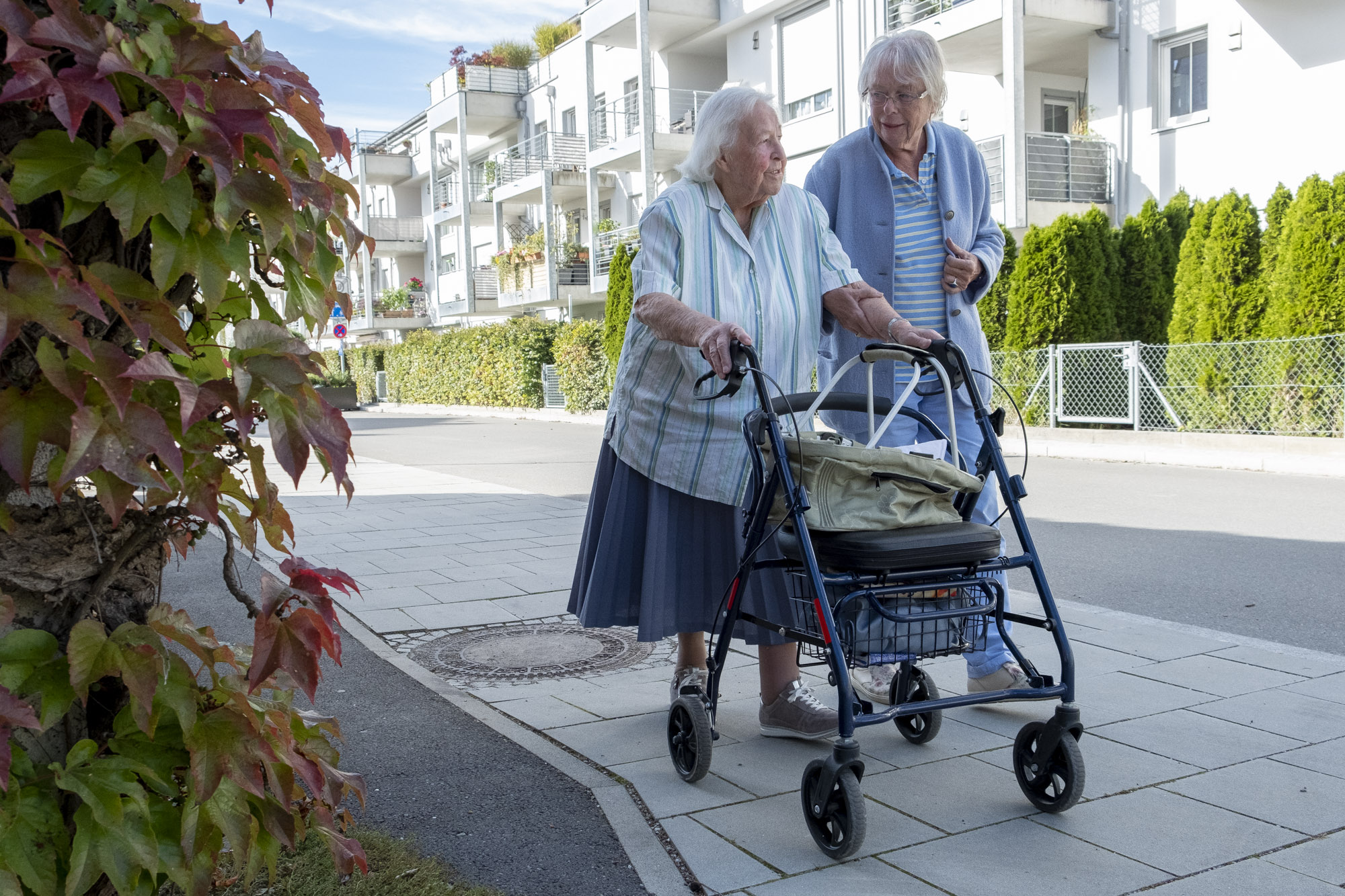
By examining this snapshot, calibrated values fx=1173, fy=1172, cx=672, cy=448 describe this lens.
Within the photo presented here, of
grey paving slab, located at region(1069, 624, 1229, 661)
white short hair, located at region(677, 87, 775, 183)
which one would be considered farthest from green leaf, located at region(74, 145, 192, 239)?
grey paving slab, located at region(1069, 624, 1229, 661)

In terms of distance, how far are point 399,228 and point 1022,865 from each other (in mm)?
50727

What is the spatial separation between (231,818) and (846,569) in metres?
1.61

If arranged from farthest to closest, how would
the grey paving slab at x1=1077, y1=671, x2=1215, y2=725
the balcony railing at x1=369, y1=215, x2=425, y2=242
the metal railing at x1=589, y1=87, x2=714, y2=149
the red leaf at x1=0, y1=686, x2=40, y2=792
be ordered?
the balcony railing at x1=369, y1=215, x2=425, y2=242 → the metal railing at x1=589, y1=87, x2=714, y2=149 → the grey paving slab at x1=1077, y1=671, x2=1215, y2=725 → the red leaf at x1=0, y1=686, x2=40, y2=792

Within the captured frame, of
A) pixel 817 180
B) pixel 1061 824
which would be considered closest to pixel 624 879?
pixel 1061 824

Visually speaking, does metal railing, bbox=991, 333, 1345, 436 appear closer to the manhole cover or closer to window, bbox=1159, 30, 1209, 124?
window, bbox=1159, 30, 1209, 124

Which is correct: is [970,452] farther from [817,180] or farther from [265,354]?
[265,354]

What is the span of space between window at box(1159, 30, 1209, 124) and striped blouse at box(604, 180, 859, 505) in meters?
16.6

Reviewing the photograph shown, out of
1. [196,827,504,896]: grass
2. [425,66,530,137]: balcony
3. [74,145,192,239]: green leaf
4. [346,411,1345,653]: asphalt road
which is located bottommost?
[346,411,1345,653]: asphalt road

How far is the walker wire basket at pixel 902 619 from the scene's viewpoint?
2.91 m

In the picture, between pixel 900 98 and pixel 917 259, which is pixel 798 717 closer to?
pixel 917 259

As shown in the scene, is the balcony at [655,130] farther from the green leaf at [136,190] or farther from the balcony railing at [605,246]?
the green leaf at [136,190]

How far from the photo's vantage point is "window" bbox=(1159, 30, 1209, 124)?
1808 cm

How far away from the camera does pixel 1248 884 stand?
2.67 meters

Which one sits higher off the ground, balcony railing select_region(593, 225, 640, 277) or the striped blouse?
balcony railing select_region(593, 225, 640, 277)
